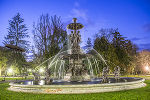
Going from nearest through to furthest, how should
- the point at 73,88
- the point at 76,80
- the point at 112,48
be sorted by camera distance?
the point at 73,88
the point at 76,80
the point at 112,48

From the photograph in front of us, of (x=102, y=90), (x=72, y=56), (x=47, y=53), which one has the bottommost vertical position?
(x=102, y=90)

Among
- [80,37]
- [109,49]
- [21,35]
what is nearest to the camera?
[80,37]

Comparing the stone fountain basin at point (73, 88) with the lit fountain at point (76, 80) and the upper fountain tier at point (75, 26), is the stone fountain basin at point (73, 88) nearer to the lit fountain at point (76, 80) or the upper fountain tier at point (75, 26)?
the lit fountain at point (76, 80)

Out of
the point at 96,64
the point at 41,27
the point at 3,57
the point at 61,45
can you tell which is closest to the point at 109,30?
the point at 96,64

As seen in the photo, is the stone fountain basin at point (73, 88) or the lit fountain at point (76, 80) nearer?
the stone fountain basin at point (73, 88)

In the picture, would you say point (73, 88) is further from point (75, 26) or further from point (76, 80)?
point (75, 26)

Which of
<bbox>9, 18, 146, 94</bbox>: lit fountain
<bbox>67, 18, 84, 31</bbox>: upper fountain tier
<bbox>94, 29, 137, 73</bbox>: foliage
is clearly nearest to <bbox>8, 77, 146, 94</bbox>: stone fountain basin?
<bbox>9, 18, 146, 94</bbox>: lit fountain

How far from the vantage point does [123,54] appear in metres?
37.8

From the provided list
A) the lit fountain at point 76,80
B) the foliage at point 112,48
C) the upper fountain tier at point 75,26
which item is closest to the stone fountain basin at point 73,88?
the lit fountain at point 76,80

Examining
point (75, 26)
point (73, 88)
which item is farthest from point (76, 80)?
point (75, 26)

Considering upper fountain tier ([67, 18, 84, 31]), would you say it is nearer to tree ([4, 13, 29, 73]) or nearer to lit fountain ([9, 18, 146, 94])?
lit fountain ([9, 18, 146, 94])

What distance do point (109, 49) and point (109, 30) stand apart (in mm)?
9877

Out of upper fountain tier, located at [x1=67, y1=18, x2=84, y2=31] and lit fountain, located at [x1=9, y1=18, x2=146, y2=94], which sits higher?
upper fountain tier, located at [x1=67, y1=18, x2=84, y2=31]

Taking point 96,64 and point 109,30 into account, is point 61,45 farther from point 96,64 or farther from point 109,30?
point 109,30
